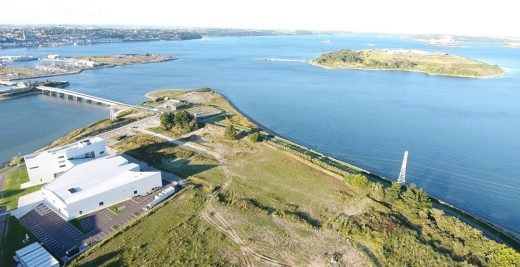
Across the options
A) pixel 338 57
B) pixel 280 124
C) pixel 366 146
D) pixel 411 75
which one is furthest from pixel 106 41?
pixel 366 146

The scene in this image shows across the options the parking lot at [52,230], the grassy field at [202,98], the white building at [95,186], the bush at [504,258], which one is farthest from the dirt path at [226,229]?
the grassy field at [202,98]

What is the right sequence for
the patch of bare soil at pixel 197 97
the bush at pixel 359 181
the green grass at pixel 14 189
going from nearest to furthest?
1. the green grass at pixel 14 189
2. the bush at pixel 359 181
3. the patch of bare soil at pixel 197 97

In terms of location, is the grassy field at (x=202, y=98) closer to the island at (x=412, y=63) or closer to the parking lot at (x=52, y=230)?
the parking lot at (x=52, y=230)

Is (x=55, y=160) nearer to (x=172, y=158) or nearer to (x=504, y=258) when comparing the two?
(x=172, y=158)

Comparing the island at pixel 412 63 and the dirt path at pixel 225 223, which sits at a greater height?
the island at pixel 412 63

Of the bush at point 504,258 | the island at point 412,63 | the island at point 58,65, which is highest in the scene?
the island at point 412,63

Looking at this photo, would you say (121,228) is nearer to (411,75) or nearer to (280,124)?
(280,124)

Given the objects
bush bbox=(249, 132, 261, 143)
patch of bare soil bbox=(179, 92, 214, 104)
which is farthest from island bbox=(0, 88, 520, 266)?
patch of bare soil bbox=(179, 92, 214, 104)
